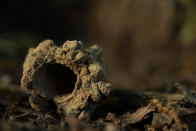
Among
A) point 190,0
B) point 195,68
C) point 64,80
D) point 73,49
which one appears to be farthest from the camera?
point 190,0

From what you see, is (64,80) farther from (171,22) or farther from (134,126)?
(171,22)

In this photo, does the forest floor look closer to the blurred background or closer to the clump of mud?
the clump of mud

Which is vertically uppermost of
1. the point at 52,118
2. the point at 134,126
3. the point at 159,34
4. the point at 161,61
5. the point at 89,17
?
the point at 89,17

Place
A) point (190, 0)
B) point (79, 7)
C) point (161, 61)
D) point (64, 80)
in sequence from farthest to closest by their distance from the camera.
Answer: point (79, 7)
point (161, 61)
point (190, 0)
point (64, 80)

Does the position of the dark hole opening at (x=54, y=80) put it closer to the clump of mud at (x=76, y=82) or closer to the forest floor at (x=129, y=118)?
the clump of mud at (x=76, y=82)

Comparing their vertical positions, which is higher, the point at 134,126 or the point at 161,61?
the point at 161,61

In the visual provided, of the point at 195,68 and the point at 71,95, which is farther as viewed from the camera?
the point at 195,68

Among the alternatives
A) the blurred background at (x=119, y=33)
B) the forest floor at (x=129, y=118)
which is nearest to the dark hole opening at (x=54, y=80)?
the forest floor at (x=129, y=118)

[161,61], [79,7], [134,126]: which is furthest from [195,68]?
[79,7]
